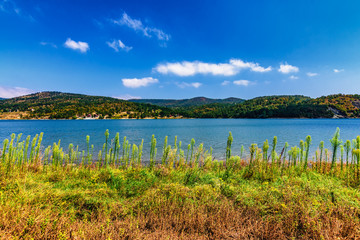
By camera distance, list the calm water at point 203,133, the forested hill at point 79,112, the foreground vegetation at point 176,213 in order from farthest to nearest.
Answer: the forested hill at point 79,112 < the calm water at point 203,133 < the foreground vegetation at point 176,213

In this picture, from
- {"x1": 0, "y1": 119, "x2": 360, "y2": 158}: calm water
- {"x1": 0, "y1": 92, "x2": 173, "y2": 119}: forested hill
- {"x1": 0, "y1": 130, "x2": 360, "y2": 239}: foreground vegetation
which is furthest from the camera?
{"x1": 0, "y1": 92, "x2": 173, "y2": 119}: forested hill

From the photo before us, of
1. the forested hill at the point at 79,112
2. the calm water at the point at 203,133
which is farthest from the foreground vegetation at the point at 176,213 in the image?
the forested hill at the point at 79,112

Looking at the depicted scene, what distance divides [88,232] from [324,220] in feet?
16.7

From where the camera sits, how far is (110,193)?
5.57m

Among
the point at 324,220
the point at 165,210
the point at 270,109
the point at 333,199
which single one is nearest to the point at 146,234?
the point at 165,210

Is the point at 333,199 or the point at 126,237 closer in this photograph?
the point at 126,237

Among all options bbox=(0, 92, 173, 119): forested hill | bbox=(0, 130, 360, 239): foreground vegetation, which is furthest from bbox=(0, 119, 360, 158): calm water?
bbox=(0, 92, 173, 119): forested hill

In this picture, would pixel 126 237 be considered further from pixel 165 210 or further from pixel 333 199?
pixel 333 199

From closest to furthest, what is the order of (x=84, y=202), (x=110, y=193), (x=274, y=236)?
(x=274, y=236)
(x=84, y=202)
(x=110, y=193)

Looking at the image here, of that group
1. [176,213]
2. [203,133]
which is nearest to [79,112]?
[203,133]

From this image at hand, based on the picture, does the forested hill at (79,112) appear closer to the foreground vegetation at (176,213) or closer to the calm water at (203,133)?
the calm water at (203,133)

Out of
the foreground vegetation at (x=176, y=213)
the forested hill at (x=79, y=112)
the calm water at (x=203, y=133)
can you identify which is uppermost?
the forested hill at (x=79, y=112)

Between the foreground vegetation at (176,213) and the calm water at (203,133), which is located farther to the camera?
the calm water at (203,133)

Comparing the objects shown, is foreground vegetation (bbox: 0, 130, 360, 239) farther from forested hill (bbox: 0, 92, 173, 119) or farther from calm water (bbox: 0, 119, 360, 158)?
forested hill (bbox: 0, 92, 173, 119)
